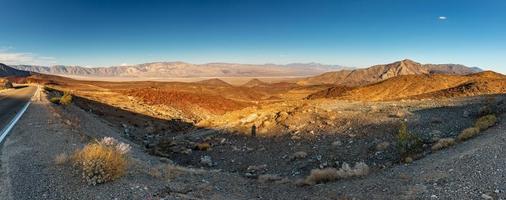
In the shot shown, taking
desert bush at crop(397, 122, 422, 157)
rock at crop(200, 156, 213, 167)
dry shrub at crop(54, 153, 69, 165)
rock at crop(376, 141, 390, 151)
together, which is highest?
dry shrub at crop(54, 153, 69, 165)

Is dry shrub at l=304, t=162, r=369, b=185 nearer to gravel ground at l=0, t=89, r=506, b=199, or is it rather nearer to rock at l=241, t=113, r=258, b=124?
gravel ground at l=0, t=89, r=506, b=199

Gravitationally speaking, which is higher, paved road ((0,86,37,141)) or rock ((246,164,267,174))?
paved road ((0,86,37,141))

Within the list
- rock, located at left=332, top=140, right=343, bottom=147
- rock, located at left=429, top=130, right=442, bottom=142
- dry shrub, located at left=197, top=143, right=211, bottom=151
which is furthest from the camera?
dry shrub, located at left=197, top=143, right=211, bottom=151

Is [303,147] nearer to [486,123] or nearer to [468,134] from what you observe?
[468,134]

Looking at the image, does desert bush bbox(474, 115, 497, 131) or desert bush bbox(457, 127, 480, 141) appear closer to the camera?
desert bush bbox(457, 127, 480, 141)

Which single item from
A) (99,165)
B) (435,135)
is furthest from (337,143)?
(99,165)

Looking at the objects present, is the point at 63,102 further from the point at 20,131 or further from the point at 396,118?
the point at 396,118

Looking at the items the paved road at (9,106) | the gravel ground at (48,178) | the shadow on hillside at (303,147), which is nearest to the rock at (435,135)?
the shadow on hillside at (303,147)

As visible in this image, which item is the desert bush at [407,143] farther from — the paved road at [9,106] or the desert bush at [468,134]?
the paved road at [9,106]

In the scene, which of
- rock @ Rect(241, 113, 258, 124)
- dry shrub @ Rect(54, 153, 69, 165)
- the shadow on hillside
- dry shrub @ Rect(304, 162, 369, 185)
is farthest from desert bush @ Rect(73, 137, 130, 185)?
rock @ Rect(241, 113, 258, 124)
